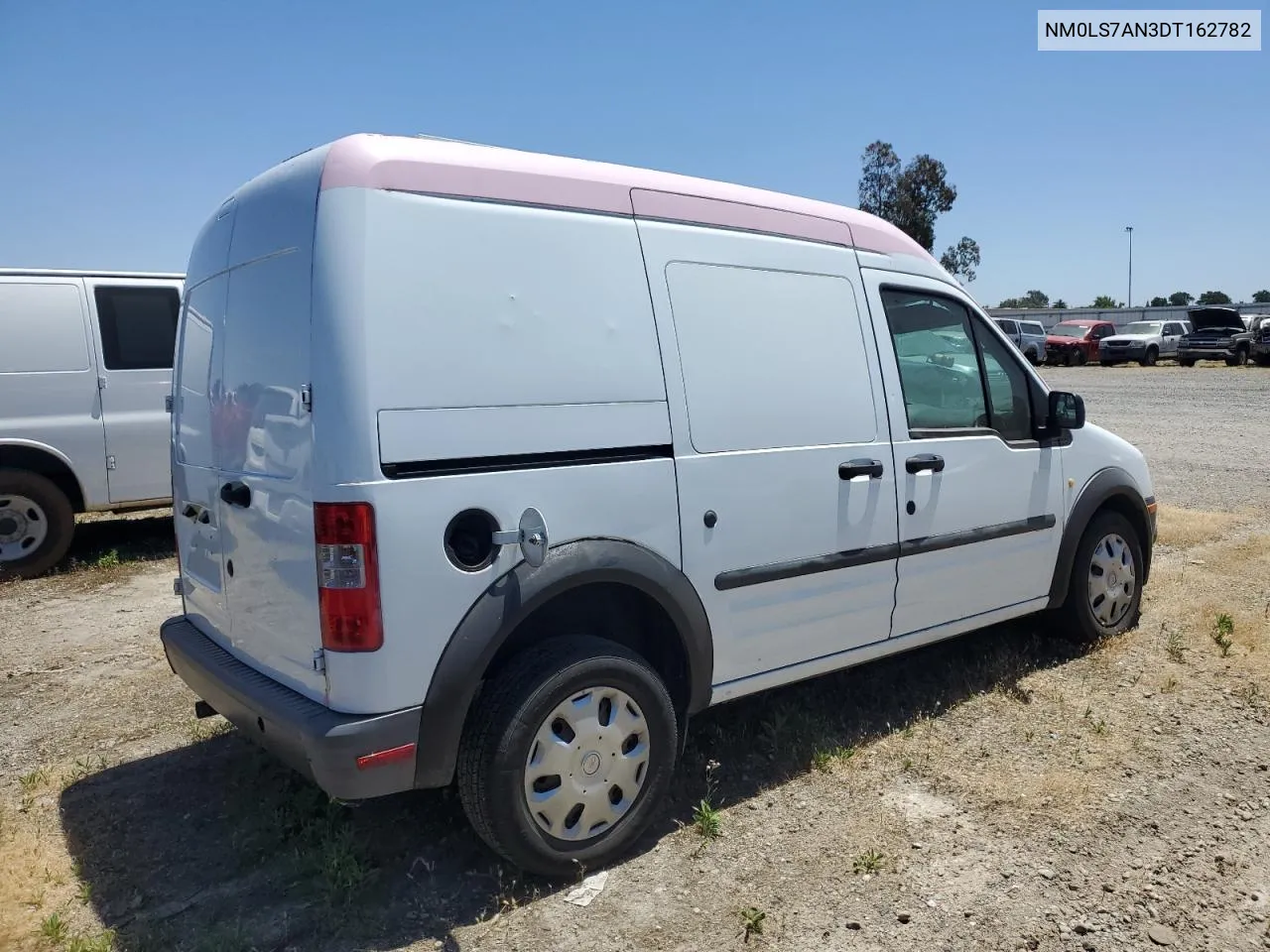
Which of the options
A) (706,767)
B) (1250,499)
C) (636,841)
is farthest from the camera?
(1250,499)

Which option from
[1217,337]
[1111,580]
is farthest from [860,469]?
[1217,337]

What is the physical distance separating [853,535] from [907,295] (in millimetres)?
1176

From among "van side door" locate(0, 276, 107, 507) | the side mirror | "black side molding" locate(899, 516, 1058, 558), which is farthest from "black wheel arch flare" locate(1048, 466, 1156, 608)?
"van side door" locate(0, 276, 107, 507)

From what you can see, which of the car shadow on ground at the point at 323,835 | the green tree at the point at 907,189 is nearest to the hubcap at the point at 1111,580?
the car shadow on ground at the point at 323,835

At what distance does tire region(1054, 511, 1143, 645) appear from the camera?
5.04m

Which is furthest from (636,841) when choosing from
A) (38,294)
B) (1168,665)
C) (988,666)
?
(38,294)

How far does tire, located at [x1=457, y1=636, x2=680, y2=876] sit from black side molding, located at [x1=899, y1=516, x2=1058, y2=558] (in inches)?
55.4

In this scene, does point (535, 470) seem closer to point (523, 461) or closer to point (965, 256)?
point (523, 461)

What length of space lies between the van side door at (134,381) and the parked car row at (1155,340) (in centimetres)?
A: 2606

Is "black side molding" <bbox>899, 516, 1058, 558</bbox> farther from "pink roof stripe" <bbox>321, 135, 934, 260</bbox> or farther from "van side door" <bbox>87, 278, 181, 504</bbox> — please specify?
"van side door" <bbox>87, 278, 181, 504</bbox>

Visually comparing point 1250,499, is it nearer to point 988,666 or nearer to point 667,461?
point 988,666

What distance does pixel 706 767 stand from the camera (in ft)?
12.7

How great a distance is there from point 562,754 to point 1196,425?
15.1 meters

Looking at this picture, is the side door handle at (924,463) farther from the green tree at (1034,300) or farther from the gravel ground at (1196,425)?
the green tree at (1034,300)
